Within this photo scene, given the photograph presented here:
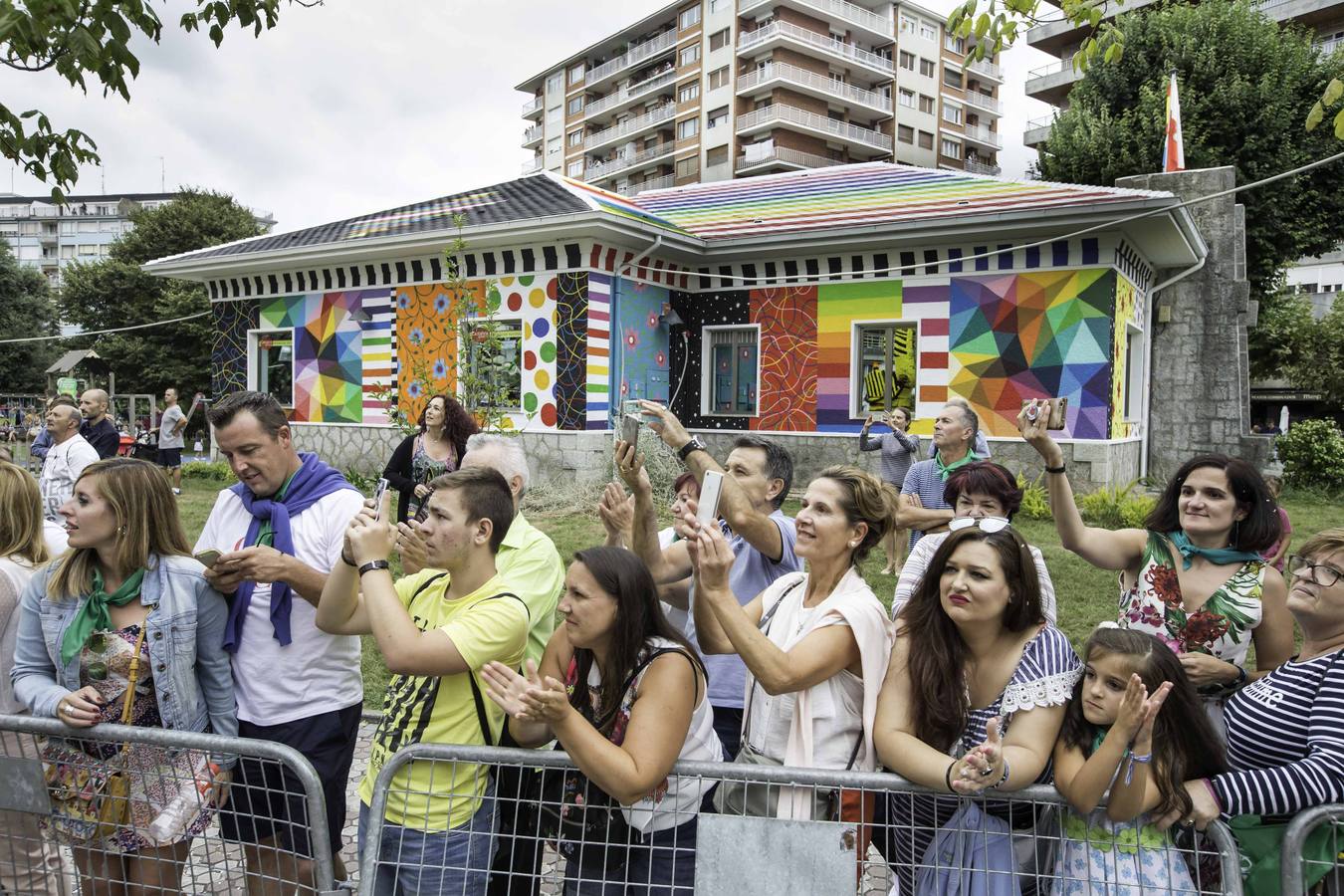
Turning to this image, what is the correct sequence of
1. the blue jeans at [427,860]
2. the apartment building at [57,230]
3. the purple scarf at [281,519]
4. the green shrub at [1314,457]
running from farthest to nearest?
the apartment building at [57,230], the green shrub at [1314,457], the purple scarf at [281,519], the blue jeans at [427,860]

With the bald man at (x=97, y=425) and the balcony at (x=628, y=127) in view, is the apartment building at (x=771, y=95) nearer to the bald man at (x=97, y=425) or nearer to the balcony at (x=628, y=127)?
the balcony at (x=628, y=127)

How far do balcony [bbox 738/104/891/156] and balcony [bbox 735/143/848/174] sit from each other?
1.23 m

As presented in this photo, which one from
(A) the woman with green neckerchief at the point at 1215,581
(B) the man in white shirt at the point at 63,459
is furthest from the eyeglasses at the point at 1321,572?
(B) the man in white shirt at the point at 63,459

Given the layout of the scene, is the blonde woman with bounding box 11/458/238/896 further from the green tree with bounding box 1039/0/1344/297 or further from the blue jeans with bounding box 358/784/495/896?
the green tree with bounding box 1039/0/1344/297

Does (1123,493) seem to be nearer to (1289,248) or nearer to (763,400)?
(763,400)

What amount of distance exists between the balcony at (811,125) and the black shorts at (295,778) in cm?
4763

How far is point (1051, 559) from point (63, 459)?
874 centimetres

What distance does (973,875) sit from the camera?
2150 millimetres

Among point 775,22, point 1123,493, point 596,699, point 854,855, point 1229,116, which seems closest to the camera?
point 854,855

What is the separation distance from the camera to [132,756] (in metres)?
2.54

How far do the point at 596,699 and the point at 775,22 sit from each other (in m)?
49.8

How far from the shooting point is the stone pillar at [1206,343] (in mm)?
Answer: 15188

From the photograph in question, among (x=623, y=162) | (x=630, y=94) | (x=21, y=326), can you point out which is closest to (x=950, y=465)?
(x=21, y=326)

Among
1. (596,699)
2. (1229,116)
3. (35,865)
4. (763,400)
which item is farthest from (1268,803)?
(1229,116)
